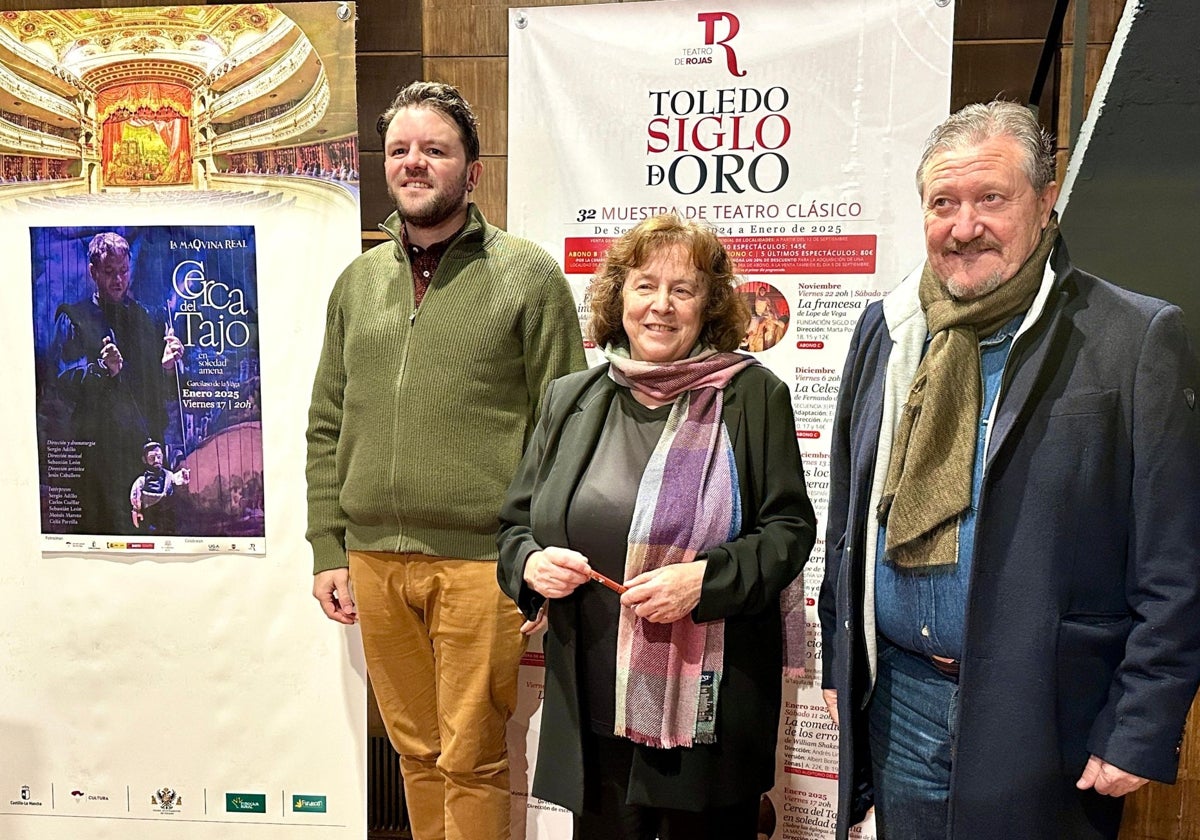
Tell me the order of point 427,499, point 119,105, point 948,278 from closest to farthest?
point 948,278 → point 427,499 → point 119,105

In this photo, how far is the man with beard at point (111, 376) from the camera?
2480 mm

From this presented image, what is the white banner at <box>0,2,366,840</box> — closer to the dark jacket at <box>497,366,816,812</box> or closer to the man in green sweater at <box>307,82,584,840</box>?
the man in green sweater at <box>307,82,584,840</box>

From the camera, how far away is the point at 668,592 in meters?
1.54

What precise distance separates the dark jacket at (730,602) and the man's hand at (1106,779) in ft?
1.62

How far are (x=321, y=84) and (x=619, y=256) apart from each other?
3.64 ft

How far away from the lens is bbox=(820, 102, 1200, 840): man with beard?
1.27m

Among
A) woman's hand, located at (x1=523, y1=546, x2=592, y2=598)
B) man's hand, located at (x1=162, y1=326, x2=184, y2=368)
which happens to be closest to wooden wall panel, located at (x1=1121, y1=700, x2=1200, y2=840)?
woman's hand, located at (x1=523, y1=546, x2=592, y2=598)

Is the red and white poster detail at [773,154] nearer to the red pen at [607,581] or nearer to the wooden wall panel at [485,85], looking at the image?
the wooden wall panel at [485,85]

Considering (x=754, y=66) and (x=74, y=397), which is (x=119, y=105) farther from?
(x=754, y=66)

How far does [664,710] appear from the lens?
1.57 m

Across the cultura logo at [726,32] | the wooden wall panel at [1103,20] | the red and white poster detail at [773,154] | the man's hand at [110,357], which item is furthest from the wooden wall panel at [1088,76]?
the man's hand at [110,357]

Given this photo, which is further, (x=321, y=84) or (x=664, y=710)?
(x=321, y=84)

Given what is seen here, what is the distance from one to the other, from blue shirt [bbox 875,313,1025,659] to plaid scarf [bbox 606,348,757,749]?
298 mm

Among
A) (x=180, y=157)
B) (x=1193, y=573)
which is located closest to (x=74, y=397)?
(x=180, y=157)
